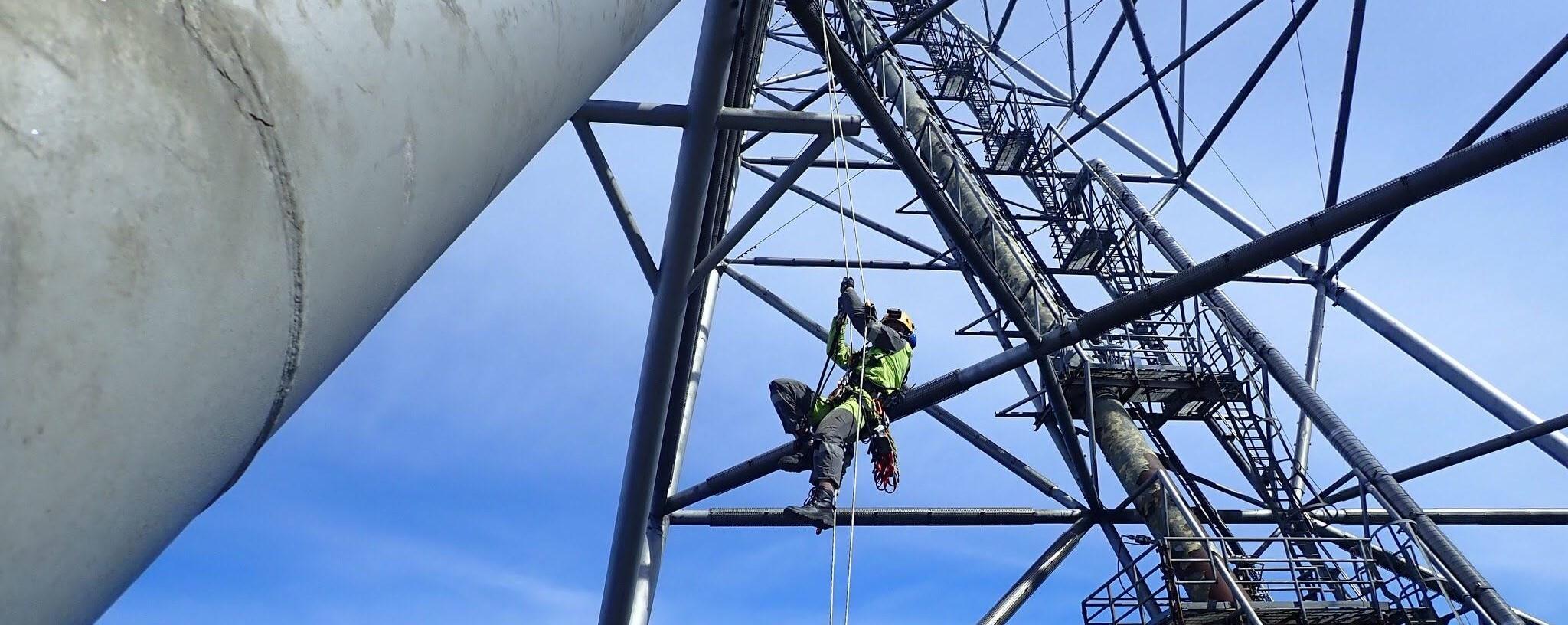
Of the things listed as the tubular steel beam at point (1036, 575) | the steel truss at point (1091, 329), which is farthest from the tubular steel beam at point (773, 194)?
the tubular steel beam at point (1036, 575)

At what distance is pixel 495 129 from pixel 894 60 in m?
13.6

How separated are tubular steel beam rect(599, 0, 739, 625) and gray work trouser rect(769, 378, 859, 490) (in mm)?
1504

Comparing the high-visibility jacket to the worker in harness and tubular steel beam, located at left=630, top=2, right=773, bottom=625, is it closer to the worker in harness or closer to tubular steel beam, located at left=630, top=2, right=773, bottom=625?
the worker in harness

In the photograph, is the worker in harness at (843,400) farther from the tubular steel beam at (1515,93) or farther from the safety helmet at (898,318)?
the tubular steel beam at (1515,93)

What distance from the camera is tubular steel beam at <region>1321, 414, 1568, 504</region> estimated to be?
31.5 ft

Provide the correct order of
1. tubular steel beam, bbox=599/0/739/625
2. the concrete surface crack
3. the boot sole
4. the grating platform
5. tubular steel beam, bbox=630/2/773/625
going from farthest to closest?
tubular steel beam, bbox=630/2/773/625
the grating platform
tubular steel beam, bbox=599/0/739/625
the boot sole
the concrete surface crack

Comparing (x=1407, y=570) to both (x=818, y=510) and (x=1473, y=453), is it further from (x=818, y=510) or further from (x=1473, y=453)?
(x=818, y=510)

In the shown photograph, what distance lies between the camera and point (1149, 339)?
1287 centimetres

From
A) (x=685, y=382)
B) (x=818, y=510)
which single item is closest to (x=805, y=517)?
(x=818, y=510)

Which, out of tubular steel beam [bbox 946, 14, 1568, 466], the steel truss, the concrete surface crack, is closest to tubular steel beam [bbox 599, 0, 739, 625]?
the steel truss

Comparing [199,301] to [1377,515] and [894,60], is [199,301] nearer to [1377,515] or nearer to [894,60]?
[1377,515]

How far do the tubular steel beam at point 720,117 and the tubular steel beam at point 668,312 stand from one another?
103 mm

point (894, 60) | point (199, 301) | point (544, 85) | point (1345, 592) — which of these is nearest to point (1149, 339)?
point (1345, 592)

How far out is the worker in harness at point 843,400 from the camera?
7.99 m
